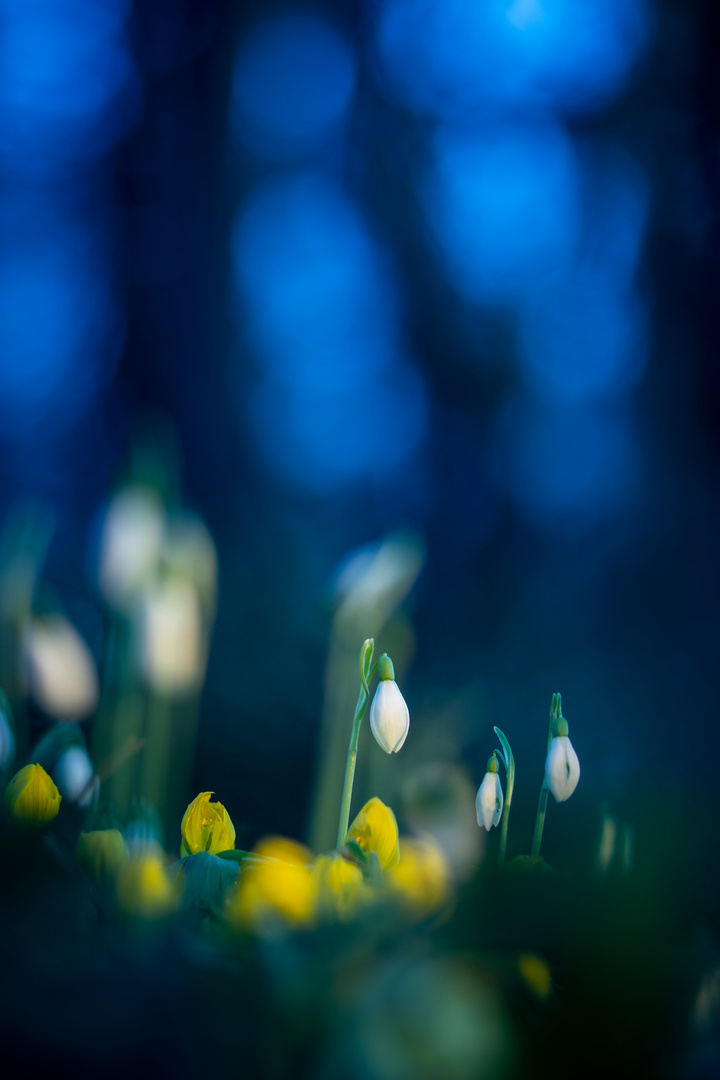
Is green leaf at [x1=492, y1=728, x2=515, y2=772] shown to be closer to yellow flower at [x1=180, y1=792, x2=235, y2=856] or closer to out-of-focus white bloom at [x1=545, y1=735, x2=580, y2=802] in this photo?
out-of-focus white bloom at [x1=545, y1=735, x2=580, y2=802]

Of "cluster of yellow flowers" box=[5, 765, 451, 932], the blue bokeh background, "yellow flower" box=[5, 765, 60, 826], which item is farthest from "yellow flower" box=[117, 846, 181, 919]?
the blue bokeh background

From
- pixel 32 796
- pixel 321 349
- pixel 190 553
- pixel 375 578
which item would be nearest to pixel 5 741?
pixel 32 796

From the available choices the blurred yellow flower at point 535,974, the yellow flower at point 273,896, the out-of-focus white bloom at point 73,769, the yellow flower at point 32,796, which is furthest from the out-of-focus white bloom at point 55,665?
the blurred yellow flower at point 535,974

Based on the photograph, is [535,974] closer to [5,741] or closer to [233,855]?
[233,855]

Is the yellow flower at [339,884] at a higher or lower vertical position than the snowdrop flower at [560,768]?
lower

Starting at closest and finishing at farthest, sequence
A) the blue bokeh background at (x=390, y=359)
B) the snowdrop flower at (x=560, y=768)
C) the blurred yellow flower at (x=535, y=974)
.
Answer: the blurred yellow flower at (x=535, y=974) → the snowdrop flower at (x=560, y=768) → the blue bokeh background at (x=390, y=359)

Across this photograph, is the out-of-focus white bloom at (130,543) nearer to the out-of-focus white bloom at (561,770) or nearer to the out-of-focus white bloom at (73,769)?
the out-of-focus white bloom at (73,769)

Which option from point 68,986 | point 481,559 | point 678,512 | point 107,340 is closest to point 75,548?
point 107,340
